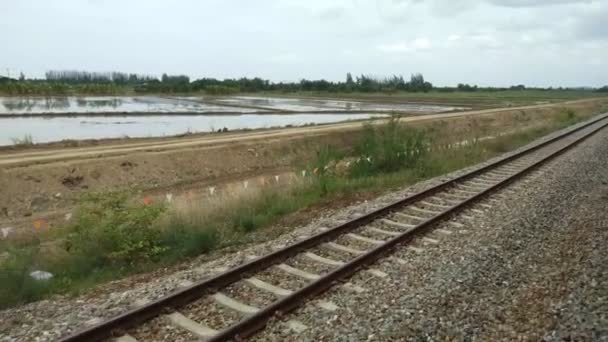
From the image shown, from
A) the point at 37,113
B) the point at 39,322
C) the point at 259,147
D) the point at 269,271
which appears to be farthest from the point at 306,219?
the point at 37,113

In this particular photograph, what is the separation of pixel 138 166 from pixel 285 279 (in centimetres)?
1673

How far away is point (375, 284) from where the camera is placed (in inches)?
286

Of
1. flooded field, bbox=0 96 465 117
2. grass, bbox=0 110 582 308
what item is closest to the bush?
grass, bbox=0 110 582 308

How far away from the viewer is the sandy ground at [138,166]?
61.5 ft

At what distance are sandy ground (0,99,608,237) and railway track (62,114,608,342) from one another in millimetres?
7478

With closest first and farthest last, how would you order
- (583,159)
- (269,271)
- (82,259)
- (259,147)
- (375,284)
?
(375,284), (269,271), (82,259), (583,159), (259,147)

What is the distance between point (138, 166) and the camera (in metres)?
22.8

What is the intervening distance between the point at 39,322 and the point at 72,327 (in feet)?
1.91

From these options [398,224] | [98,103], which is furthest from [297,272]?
[98,103]

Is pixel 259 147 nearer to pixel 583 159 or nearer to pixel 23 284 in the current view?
pixel 583 159

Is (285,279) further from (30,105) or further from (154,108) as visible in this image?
(30,105)

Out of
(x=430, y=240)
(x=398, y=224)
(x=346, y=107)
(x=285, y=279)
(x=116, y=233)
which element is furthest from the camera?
(x=346, y=107)

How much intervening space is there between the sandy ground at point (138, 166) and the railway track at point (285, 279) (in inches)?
294

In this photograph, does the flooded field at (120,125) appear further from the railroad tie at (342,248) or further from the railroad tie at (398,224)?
the railroad tie at (342,248)
